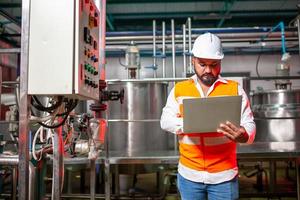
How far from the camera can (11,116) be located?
3.23 m

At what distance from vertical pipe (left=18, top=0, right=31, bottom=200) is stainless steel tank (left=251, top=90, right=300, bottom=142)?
2.78 m

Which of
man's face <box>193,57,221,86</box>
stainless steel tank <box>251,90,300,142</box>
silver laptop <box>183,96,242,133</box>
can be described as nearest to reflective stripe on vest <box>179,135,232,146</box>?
silver laptop <box>183,96,242,133</box>

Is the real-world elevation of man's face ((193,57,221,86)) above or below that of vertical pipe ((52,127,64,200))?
above

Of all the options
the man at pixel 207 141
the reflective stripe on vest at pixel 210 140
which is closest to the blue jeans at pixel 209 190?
the man at pixel 207 141

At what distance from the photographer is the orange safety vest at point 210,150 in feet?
4.67

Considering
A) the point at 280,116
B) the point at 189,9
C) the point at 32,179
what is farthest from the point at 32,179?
the point at 189,9

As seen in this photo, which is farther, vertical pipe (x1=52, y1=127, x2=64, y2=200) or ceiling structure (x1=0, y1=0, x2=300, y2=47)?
ceiling structure (x1=0, y1=0, x2=300, y2=47)

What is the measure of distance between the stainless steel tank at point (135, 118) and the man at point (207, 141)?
1494 mm

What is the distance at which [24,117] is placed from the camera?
1.16 meters

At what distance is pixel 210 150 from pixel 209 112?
23 centimetres

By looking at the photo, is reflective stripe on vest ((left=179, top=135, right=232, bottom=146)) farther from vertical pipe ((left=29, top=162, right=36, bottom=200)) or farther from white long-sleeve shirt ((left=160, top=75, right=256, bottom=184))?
vertical pipe ((left=29, top=162, right=36, bottom=200))

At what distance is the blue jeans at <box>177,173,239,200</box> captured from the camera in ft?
4.60

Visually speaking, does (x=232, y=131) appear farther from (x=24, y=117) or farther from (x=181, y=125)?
(x=24, y=117)

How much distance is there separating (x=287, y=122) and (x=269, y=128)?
211 millimetres
